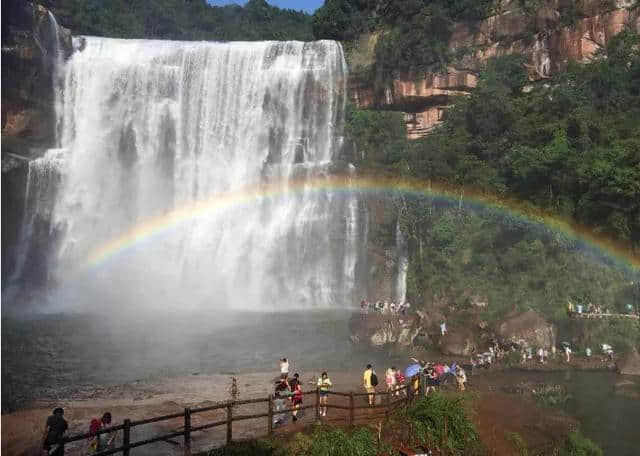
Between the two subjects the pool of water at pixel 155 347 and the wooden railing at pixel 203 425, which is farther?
the pool of water at pixel 155 347

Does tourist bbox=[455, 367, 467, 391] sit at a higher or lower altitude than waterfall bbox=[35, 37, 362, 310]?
lower

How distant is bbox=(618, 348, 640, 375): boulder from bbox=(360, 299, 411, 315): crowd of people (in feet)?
32.9

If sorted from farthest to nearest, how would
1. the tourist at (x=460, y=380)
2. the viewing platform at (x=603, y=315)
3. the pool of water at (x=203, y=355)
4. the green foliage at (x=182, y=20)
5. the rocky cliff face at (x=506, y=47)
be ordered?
the green foliage at (x=182, y=20) < the rocky cliff face at (x=506, y=47) < the viewing platform at (x=603, y=315) < the tourist at (x=460, y=380) < the pool of water at (x=203, y=355)

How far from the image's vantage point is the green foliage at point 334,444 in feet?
31.1

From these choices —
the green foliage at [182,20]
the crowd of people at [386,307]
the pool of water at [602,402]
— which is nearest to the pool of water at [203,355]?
the pool of water at [602,402]

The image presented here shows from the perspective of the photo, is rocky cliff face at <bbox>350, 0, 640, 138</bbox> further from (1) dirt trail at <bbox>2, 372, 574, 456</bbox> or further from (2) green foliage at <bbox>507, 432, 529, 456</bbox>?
(2) green foliage at <bbox>507, 432, 529, 456</bbox>

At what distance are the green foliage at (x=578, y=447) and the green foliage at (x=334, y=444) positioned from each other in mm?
4498

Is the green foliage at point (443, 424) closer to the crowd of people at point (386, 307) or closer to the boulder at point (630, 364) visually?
the boulder at point (630, 364)

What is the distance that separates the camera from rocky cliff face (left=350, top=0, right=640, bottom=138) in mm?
36531

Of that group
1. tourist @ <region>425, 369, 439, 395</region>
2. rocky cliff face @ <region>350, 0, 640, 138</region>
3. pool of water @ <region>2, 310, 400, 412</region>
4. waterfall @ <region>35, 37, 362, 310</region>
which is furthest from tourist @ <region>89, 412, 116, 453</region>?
rocky cliff face @ <region>350, 0, 640, 138</region>

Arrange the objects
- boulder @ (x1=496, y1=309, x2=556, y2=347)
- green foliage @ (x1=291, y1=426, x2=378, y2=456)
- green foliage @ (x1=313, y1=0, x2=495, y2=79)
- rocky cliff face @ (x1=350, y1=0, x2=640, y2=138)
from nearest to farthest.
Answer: green foliage @ (x1=291, y1=426, x2=378, y2=456), boulder @ (x1=496, y1=309, x2=556, y2=347), rocky cliff face @ (x1=350, y1=0, x2=640, y2=138), green foliage @ (x1=313, y1=0, x2=495, y2=79)

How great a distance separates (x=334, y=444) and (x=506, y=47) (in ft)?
119

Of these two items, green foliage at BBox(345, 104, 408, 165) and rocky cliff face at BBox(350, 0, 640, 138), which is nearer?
rocky cliff face at BBox(350, 0, 640, 138)

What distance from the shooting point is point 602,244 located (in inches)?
1083
